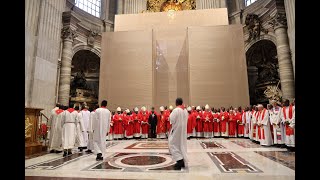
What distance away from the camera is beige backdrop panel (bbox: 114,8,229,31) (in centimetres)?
1517

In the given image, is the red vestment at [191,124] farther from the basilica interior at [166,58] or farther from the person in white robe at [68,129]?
the person in white robe at [68,129]

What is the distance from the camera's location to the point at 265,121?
7.82 meters

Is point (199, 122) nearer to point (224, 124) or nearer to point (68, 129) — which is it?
point (224, 124)

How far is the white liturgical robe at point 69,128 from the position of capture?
6.24 meters

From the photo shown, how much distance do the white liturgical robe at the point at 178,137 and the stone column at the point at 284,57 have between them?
10.8 meters

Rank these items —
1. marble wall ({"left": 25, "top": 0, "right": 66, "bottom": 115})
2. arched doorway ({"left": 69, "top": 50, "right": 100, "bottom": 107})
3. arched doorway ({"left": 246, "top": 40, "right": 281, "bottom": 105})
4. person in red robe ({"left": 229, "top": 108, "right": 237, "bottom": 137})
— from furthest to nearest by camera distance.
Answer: arched doorway ({"left": 69, "top": 50, "right": 100, "bottom": 107}) → arched doorway ({"left": 246, "top": 40, "right": 281, "bottom": 105}) → marble wall ({"left": 25, "top": 0, "right": 66, "bottom": 115}) → person in red robe ({"left": 229, "top": 108, "right": 237, "bottom": 137})

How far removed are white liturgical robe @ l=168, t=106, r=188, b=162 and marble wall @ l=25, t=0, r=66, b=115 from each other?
9.34 metres

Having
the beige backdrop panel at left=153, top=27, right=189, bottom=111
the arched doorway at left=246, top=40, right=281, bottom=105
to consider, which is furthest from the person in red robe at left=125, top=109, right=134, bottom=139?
the arched doorway at left=246, top=40, right=281, bottom=105

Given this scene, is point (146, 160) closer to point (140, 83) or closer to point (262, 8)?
point (140, 83)

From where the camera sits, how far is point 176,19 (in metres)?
15.6

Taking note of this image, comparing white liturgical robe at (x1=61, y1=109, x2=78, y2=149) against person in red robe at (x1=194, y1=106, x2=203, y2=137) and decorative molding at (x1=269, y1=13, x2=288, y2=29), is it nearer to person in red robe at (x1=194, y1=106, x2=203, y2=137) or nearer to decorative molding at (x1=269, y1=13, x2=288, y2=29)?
person in red robe at (x1=194, y1=106, x2=203, y2=137)

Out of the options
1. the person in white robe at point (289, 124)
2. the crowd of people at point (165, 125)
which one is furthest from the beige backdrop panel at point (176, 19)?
the person in white robe at point (289, 124)
